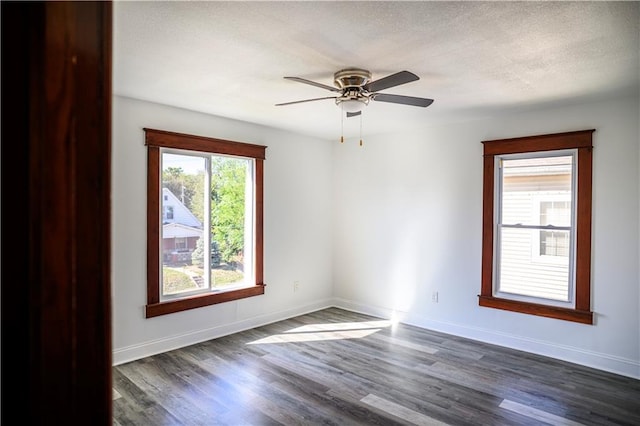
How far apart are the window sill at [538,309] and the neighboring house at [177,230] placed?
340cm

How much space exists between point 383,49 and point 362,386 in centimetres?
268

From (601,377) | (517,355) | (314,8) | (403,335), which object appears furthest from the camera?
(403,335)

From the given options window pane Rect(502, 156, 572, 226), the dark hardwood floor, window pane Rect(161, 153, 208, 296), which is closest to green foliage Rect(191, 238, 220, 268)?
window pane Rect(161, 153, 208, 296)

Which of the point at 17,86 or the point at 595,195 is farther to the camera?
the point at 595,195

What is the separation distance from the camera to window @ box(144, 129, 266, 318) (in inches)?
154

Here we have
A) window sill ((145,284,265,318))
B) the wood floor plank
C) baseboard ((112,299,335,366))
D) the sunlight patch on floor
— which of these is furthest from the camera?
the sunlight patch on floor

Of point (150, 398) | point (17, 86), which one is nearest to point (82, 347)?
point (17, 86)

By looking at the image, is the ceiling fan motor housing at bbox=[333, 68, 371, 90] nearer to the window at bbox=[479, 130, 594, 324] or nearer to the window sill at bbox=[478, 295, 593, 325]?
the window at bbox=[479, 130, 594, 324]

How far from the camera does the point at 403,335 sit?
4.59 m

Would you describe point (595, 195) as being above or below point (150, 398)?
above

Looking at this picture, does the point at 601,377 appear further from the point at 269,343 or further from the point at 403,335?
the point at 269,343

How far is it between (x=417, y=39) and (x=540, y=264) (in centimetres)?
303

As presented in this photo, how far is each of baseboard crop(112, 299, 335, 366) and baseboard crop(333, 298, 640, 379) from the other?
1221 mm

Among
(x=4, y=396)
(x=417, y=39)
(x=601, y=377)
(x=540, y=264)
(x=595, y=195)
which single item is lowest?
(x=601, y=377)
